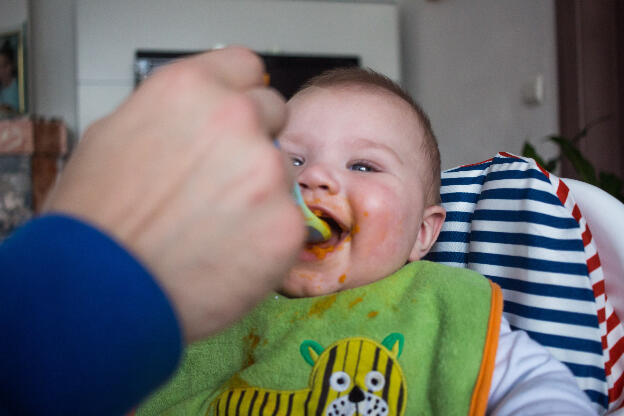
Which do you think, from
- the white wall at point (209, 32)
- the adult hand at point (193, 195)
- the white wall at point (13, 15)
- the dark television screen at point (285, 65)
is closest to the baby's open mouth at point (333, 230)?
the adult hand at point (193, 195)

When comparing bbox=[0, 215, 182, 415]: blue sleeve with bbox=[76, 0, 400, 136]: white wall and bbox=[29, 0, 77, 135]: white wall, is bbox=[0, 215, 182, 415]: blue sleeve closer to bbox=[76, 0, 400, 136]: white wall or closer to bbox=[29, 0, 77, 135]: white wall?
bbox=[76, 0, 400, 136]: white wall

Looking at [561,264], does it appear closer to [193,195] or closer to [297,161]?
[297,161]

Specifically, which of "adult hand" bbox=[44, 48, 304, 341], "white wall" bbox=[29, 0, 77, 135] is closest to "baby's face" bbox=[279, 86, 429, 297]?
"adult hand" bbox=[44, 48, 304, 341]

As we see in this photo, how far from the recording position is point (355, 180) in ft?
2.73

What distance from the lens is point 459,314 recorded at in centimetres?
78

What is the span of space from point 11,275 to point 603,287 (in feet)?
2.55

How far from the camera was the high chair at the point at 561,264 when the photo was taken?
769 mm

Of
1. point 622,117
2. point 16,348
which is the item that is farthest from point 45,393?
point 622,117

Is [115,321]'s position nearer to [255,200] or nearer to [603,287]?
[255,200]

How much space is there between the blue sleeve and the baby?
0.47 metres

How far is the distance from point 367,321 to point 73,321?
0.56 m

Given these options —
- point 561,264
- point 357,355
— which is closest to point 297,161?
point 357,355

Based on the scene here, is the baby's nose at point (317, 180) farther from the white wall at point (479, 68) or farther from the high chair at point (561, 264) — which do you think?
the white wall at point (479, 68)

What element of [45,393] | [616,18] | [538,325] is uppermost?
[616,18]
